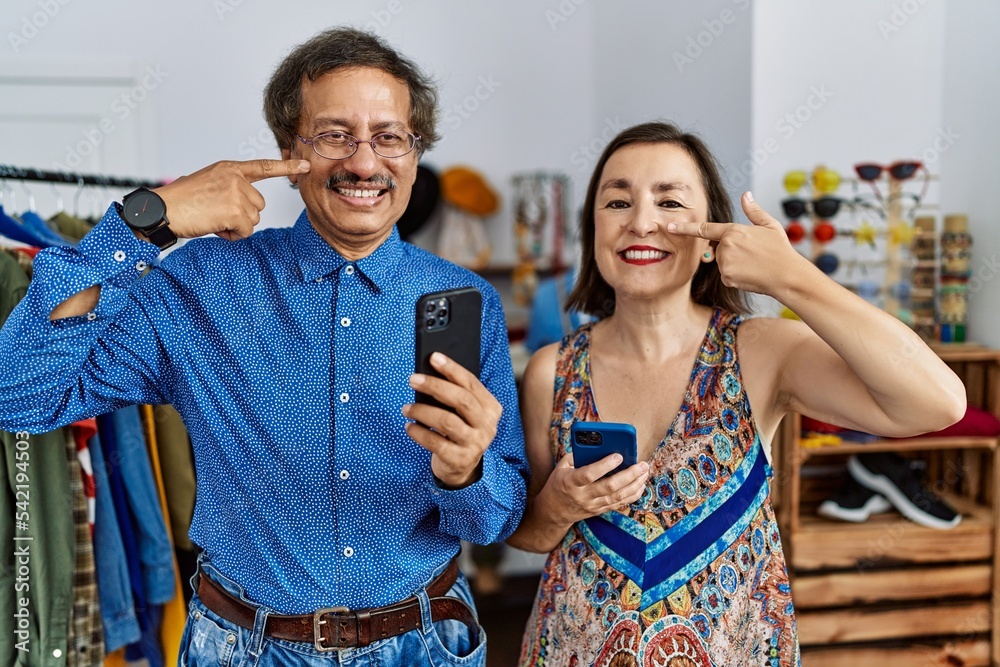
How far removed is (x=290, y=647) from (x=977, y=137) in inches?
101

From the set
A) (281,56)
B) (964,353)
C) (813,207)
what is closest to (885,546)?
(964,353)

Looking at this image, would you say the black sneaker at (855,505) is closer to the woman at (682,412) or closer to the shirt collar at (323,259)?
the woman at (682,412)

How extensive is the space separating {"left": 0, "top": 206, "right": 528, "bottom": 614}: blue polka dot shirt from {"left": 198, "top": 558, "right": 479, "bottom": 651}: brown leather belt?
2 cm

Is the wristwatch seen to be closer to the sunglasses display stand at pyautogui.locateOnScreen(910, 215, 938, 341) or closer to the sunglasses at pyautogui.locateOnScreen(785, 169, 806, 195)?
the sunglasses at pyautogui.locateOnScreen(785, 169, 806, 195)

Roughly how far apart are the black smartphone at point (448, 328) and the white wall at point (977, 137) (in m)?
2.14

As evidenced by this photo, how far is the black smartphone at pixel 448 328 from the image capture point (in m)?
1.08

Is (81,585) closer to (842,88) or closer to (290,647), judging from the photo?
(290,647)

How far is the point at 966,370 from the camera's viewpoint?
2.66 metres

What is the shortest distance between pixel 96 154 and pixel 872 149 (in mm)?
3397

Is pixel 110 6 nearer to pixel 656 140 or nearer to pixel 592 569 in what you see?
pixel 656 140

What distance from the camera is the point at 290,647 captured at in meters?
1.25

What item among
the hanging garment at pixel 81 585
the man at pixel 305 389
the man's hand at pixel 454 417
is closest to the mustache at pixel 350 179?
the man at pixel 305 389

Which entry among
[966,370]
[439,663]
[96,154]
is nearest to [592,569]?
[439,663]

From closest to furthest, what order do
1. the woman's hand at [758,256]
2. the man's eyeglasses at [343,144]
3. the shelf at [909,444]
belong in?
the woman's hand at [758,256] < the man's eyeglasses at [343,144] < the shelf at [909,444]
